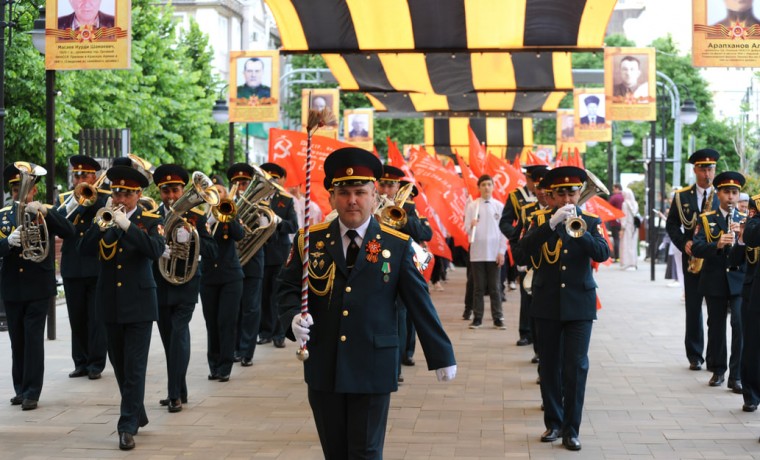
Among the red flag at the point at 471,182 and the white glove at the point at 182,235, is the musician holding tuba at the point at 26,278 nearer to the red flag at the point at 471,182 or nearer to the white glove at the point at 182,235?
the white glove at the point at 182,235

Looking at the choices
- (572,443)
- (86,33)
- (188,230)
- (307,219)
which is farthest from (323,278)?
(86,33)

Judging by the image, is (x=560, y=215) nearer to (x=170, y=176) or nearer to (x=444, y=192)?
(x=170, y=176)

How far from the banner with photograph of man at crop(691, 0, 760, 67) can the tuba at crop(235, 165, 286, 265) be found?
441cm

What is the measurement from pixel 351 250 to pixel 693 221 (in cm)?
681

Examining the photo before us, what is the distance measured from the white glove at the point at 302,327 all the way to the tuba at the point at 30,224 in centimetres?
500

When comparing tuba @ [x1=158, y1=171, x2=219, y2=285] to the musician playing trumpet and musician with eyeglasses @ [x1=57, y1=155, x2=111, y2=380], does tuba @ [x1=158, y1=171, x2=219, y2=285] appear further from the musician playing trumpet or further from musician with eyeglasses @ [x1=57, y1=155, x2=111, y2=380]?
the musician playing trumpet

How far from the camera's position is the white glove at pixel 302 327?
573 cm

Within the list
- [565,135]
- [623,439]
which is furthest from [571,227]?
[565,135]

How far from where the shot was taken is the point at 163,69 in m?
42.8

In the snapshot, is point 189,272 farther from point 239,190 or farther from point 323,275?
point 323,275

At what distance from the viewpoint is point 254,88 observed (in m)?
22.2

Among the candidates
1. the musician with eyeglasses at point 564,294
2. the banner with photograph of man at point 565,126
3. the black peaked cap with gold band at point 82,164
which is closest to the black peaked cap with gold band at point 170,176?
the black peaked cap with gold band at point 82,164

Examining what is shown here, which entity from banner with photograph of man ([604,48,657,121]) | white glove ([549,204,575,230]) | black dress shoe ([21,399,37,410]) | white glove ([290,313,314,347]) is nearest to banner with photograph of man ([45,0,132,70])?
black dress shoe ([21,399,37,410])

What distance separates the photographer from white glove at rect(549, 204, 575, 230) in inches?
338
